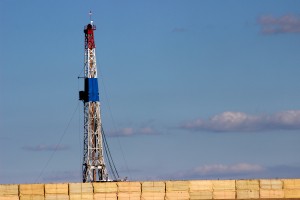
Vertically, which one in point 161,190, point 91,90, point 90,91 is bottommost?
point 161,190

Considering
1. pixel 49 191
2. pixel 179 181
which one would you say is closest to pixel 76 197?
pixel 49 191

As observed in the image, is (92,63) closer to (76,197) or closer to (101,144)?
(101,144)

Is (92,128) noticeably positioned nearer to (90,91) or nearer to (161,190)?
(90,91)

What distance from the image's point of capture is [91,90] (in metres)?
106

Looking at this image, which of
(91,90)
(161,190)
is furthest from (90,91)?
(161,190)

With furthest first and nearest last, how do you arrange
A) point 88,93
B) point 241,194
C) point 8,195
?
1. point 88,93
2. point 241,194
3. point 8,195

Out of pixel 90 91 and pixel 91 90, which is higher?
pixel 91 90

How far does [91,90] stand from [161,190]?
33.7 meters

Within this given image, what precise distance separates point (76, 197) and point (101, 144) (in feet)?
112

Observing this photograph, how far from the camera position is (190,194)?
75.4 metres

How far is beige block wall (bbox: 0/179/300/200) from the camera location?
72.4 meters

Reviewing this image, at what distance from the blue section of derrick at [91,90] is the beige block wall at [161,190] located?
33.0 metres

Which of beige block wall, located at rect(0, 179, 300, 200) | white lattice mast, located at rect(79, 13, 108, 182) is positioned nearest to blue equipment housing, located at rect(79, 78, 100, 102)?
white lattice mast, located at rect(79, 13, 108, 182)

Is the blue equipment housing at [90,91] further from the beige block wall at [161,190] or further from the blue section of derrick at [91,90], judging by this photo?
the beige block wall at [161,190]
